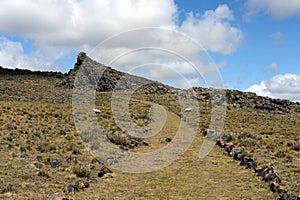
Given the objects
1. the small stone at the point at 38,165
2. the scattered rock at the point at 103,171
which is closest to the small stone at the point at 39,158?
the small stone at the point at 38,165

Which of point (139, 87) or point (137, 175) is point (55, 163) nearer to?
point (137, 175)

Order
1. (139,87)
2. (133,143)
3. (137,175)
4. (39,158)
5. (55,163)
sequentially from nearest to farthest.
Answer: (137,175) < (55,163) < (39,158) < (133,143) < (139,87)

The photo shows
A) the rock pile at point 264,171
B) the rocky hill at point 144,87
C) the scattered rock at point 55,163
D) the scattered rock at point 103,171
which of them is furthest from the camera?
the rocky hill at point 144,87

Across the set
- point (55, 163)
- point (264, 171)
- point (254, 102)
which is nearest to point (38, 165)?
point (55, 163)

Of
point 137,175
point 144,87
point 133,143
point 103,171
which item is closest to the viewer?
point 103,171

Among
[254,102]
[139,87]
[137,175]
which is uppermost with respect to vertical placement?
[139,87]

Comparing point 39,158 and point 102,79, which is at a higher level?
point 102,79

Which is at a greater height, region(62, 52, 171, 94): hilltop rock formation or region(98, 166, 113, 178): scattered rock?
region(62, 52, 171, 94): hilltop rock formation

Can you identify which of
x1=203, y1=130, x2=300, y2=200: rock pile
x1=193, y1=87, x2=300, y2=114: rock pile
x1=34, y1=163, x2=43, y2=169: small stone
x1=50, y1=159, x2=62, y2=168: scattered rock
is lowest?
x1=34, y1=163, x2=43, y2=169: small stone

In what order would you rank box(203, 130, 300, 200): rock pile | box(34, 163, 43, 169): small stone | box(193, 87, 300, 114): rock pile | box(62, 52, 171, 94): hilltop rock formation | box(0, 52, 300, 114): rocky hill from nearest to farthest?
box(203, 130, 300, 200): rock pile → box(34, 163, 43, 169): small stone → box(193, 87, 300, 114): rock pile → box(0, 52, 300, 114): rocky hill → box(62, 52, 171, 94): hilltop rock formation

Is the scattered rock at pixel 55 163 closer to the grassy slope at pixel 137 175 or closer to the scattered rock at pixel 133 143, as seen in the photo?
the grassy slope at pixel 137 175

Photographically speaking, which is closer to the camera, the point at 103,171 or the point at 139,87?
the point at 103,171

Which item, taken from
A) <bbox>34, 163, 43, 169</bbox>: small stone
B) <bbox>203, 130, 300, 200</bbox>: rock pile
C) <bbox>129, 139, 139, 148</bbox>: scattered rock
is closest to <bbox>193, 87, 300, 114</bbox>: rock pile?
<bbox>203, 130, 300, 200</bbox>: rock pile

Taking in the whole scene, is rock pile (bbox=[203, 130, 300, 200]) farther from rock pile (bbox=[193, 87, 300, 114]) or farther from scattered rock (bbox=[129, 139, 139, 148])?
rock pile (bbox=[193, 87, 300, 114])
